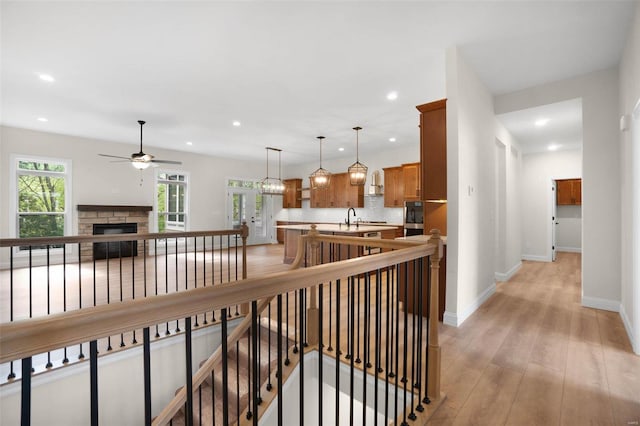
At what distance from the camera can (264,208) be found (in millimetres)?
10641

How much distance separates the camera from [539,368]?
2.35 meters

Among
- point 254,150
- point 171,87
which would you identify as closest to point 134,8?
point 171,87

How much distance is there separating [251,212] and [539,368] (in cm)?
894

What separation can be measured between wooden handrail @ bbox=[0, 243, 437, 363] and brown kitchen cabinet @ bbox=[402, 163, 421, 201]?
22.1ft

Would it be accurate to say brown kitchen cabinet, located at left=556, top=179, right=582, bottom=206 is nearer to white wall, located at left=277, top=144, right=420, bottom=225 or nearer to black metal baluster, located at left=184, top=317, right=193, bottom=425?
white wall, located at left=277, top=144, right=420, bottom=225

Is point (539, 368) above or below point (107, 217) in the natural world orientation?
below

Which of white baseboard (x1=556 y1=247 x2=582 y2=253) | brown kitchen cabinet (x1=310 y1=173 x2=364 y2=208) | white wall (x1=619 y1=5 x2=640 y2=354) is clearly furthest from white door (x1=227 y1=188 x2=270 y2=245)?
white baseboard (x1=556 y1=247 x2=582 y2=253)

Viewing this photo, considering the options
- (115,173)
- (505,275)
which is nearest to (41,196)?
(115,173)

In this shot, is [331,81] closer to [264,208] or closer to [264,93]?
[264,93]

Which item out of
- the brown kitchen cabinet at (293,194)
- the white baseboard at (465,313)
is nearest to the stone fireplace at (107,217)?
the brown kitchen cabinet at (293,194)

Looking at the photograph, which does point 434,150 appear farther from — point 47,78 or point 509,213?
point 47,78

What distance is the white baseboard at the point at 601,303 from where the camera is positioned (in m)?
3.53

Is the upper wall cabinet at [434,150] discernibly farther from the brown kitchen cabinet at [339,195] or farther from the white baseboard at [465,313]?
the brown kitchen cabinet at [339,195]

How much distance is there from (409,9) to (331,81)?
153 centimetres
